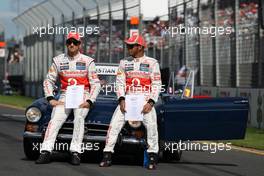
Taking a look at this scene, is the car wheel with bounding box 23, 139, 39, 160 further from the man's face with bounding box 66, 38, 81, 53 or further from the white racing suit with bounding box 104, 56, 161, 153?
the man's face with bounding box 66, 38, 81, 53

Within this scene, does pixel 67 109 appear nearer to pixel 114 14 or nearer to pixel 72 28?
pixel 114 14

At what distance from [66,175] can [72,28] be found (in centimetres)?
2323

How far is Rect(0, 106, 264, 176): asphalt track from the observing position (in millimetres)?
10414

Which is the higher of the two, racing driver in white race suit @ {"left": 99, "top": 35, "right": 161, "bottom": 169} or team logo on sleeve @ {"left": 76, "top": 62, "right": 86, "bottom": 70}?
team logo on sleeve @ {"left": 76, "top": 62, "right": 86, "bottom": 70}

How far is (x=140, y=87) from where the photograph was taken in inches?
445

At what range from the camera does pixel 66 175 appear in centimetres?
996

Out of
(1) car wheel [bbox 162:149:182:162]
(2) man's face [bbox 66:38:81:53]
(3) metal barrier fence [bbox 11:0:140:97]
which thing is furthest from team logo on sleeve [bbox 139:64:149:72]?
(3) metal barrier fence [bbox 11:0:140:97]

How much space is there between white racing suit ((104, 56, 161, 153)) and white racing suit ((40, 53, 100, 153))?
40 centimetres

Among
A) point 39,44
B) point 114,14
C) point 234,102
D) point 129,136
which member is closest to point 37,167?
point 129,136

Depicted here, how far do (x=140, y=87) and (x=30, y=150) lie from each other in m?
1.66

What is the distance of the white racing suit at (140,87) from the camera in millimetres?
11141

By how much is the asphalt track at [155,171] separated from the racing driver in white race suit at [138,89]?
286 mm

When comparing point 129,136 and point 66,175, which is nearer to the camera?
point 66,175

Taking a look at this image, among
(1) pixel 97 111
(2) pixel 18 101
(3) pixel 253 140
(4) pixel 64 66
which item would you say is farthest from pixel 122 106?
(2) pixel 18 101
